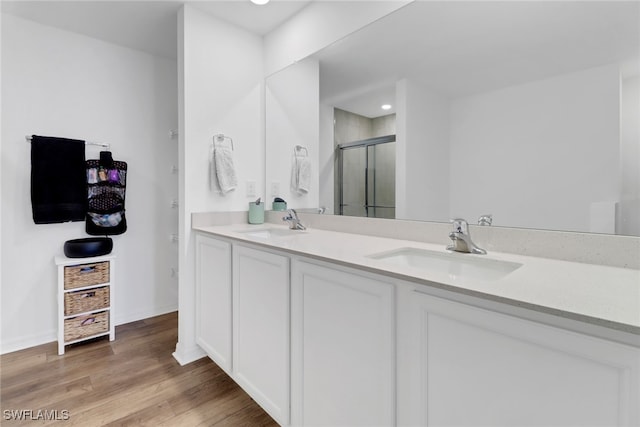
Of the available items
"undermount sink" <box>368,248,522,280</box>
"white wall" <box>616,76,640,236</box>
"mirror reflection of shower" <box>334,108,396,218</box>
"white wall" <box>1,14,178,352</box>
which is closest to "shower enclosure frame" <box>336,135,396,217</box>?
"mirror reflection of shower" <box>334,108,396,218</box>

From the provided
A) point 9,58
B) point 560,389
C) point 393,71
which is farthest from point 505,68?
point 9,58

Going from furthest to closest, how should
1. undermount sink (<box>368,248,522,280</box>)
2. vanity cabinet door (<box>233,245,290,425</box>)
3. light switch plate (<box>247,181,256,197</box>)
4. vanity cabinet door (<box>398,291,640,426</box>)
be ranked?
light switch plate (<box>247,181,256,197</box>), vanity cabinet door (<box>233,245,290,425</box>), undermount sink (<box>368,248,522,280</box>), vanity cabinet door (<box>398,291,640,426</box>)

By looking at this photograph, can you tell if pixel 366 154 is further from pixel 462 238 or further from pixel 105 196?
pixel 105 196

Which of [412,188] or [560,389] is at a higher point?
[412,188]

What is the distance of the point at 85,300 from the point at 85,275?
7.2 inches

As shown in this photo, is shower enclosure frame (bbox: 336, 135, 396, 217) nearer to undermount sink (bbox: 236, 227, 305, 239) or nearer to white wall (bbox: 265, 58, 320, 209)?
white wall (bbox: 265, 58, 320, 209)

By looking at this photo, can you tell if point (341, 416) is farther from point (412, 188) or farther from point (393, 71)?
point (393, 71)

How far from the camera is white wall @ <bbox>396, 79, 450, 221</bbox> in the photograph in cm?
142

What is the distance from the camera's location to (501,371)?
0.70 meters

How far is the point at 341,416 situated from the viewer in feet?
3.45

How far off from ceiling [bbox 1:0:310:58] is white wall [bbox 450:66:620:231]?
1.51 metres

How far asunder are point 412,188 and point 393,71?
645mm

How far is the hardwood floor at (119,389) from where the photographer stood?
1499 mm

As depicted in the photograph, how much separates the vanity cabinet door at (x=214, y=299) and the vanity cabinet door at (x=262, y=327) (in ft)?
0.31
